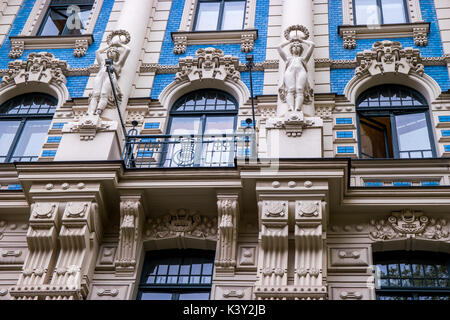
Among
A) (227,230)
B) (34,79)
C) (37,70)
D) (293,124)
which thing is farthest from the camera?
(37,70)

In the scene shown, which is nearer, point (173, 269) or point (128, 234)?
point (128, 234)

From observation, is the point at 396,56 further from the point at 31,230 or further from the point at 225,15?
the point at 31,230

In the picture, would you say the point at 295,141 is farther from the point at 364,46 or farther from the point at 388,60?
the point at 364,46

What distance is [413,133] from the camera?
50.0ft

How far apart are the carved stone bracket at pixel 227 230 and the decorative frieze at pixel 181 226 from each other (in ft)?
1.47

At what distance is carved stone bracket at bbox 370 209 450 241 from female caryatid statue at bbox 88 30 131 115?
6110 millimetres

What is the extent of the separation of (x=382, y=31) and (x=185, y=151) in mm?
6425

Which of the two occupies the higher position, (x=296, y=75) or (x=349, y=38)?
(x=349, y=38)

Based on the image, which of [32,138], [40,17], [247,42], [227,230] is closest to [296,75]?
[247,42]

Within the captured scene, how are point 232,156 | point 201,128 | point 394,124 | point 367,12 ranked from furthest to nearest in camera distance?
point 367,12, point 201,128, point 394,124, point 232,156

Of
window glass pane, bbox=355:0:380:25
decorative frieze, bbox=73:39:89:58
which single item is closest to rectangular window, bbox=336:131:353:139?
window glass pane, bbox=355:0:380:25

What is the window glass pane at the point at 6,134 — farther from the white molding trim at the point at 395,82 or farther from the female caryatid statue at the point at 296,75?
the white molding trim at the point at 395,82
